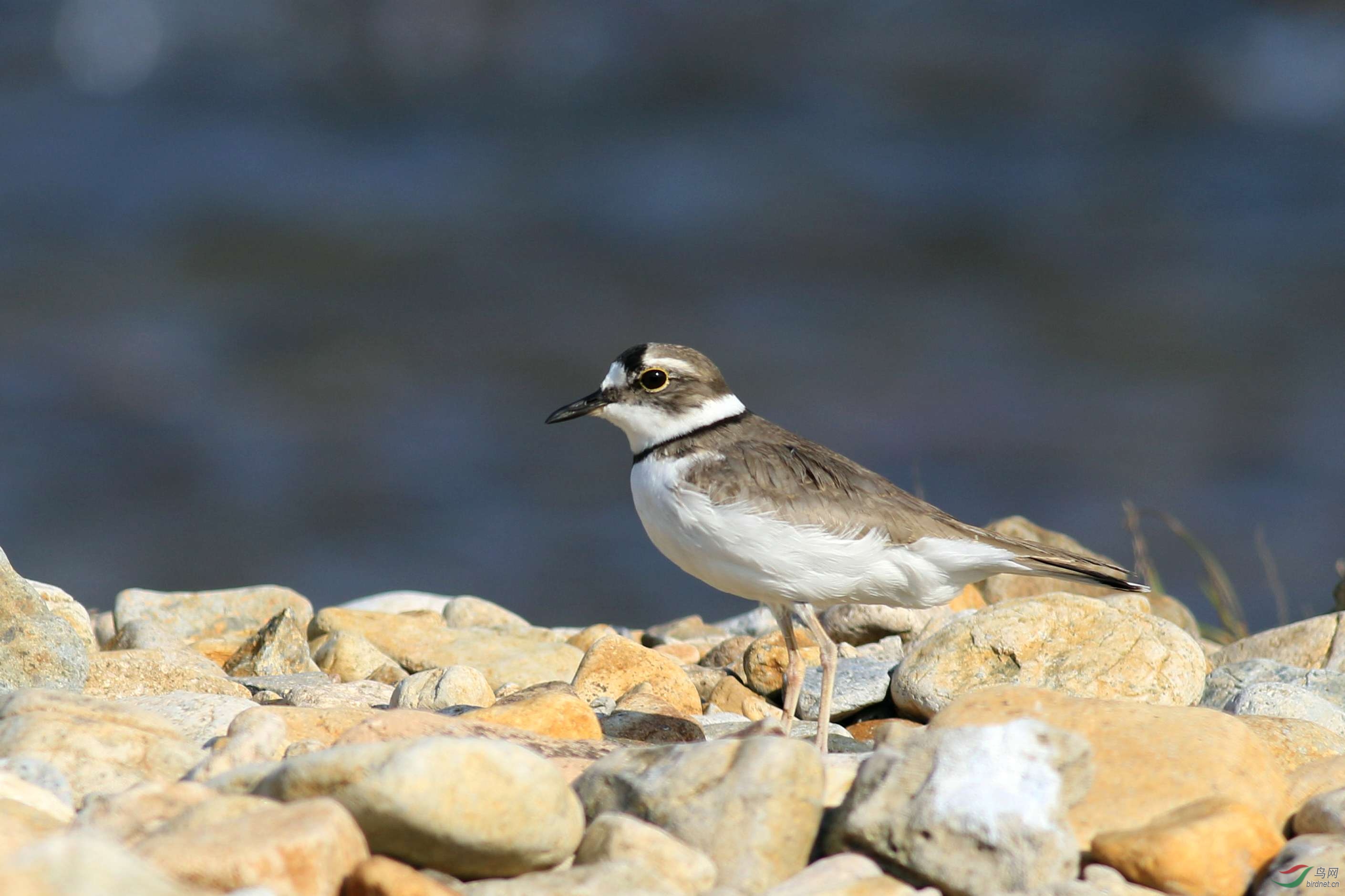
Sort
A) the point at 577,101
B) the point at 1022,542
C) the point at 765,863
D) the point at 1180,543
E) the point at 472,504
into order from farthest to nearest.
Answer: the point at 577,101
the point at 472,504
the point at 1180,543
the point at 1022,542
the point at 765,863

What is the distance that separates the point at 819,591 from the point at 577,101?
13.3m

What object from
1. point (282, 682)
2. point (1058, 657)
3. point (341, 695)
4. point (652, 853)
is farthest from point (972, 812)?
point (282, 682)

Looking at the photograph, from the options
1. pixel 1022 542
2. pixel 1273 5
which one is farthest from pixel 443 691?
pixel 1273 5

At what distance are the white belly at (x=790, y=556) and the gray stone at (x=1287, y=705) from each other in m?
0.94

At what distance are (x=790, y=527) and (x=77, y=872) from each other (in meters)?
3.11

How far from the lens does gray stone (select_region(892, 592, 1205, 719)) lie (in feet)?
16.7

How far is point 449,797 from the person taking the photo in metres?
2.88

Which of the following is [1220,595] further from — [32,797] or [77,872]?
[77,872]

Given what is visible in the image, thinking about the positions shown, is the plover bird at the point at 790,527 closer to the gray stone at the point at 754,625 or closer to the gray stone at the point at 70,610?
the gray stone at the point at 754,625

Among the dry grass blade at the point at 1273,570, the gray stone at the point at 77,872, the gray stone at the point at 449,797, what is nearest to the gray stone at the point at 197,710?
the gray stone at the point at 449,797

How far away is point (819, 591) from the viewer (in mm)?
5066

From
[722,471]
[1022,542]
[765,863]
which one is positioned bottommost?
[765,863]

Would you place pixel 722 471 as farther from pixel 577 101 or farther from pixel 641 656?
pixel 577 101

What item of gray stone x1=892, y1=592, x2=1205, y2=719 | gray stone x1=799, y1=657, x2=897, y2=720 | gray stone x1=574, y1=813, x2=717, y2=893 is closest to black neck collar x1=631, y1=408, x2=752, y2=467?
gray stone x1=799, y1=657, x2=897, y2=720
